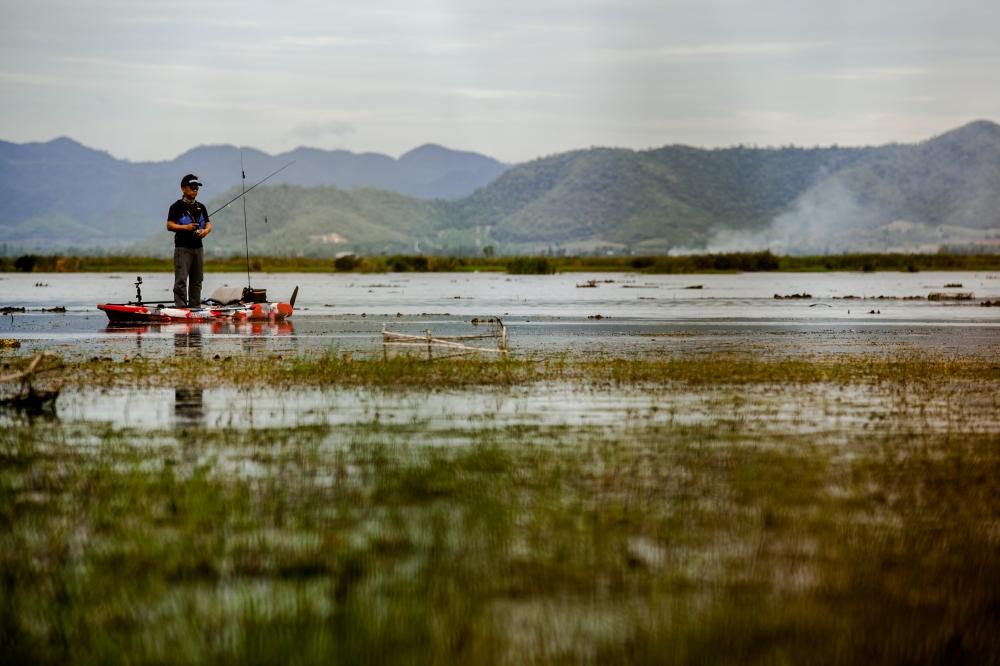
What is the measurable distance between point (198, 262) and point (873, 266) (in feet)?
328

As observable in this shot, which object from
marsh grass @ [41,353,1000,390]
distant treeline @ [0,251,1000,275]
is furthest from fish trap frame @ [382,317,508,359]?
distant treeline @ [0,251,1000,275]

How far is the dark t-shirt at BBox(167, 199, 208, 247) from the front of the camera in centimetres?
2978

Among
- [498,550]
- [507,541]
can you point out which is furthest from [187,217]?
[498,550]

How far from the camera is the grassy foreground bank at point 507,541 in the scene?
7.51 metres

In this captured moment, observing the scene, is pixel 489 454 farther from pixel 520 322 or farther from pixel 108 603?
pixel 520 322

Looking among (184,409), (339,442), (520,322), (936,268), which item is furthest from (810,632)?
(936,268)

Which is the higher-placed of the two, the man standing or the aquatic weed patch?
the man standing

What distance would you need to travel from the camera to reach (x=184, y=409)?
57.3ft

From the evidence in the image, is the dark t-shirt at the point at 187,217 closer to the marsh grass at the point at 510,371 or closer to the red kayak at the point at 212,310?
the red kayak at the point at 212,310

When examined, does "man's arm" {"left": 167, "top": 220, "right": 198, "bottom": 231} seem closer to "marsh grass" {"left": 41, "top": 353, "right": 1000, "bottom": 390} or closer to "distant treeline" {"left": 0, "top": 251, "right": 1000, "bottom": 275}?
"marsh grass" {"left": 41, "top": 353, "right": 1000, "bottom": 390}

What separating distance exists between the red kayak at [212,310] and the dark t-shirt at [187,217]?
133 inches

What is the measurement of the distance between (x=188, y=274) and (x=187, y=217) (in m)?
2.60

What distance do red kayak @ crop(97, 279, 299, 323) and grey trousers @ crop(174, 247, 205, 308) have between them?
0.93 feet

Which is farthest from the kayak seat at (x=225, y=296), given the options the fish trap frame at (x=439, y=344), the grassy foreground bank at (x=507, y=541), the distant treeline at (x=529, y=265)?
the distant treeline at (x=529, y=265)
